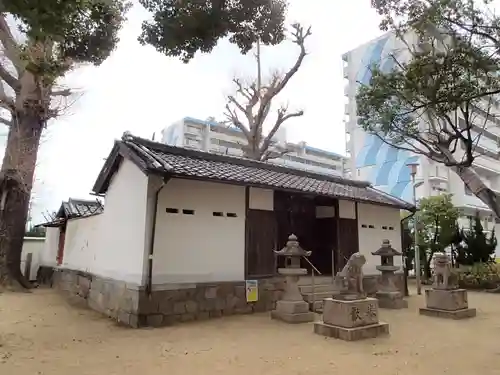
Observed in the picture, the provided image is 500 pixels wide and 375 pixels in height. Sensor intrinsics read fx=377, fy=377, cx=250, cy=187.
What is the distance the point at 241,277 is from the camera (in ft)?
32.6

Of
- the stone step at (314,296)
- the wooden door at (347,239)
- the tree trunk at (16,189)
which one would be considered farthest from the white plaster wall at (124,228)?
the wooden door at (347,239)

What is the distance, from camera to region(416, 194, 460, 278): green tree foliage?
19391 mm

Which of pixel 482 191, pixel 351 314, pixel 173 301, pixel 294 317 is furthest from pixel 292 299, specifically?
pixel 482 191

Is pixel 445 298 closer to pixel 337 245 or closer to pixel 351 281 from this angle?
pixel 337 245

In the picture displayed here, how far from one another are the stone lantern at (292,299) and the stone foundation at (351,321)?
3.82 ft

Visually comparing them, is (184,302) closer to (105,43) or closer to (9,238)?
(105,43)

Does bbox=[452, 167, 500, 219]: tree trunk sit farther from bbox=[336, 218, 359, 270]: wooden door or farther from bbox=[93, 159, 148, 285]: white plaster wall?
bbox=[93, 159, 148, 285]: white plaster wall

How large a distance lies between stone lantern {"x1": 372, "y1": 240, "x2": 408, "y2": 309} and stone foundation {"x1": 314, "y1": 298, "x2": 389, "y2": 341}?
4.03 meters

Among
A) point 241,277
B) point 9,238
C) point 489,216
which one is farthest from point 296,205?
point 489,216

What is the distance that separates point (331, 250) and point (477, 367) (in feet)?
24.0

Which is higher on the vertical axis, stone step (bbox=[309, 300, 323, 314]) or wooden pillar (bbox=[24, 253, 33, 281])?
wooden pillar (bbox=[24, 253, 33, 281])

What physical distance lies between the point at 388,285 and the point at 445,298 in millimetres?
2215

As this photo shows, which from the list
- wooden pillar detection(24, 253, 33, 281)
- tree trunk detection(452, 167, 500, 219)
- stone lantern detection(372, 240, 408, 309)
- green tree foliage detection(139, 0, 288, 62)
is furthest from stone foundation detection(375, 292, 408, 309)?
wooden pillar detection(24, 253, 33, 281)

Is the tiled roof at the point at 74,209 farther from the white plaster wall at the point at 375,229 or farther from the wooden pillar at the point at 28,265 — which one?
the white plaster wall at the point at 375,229
